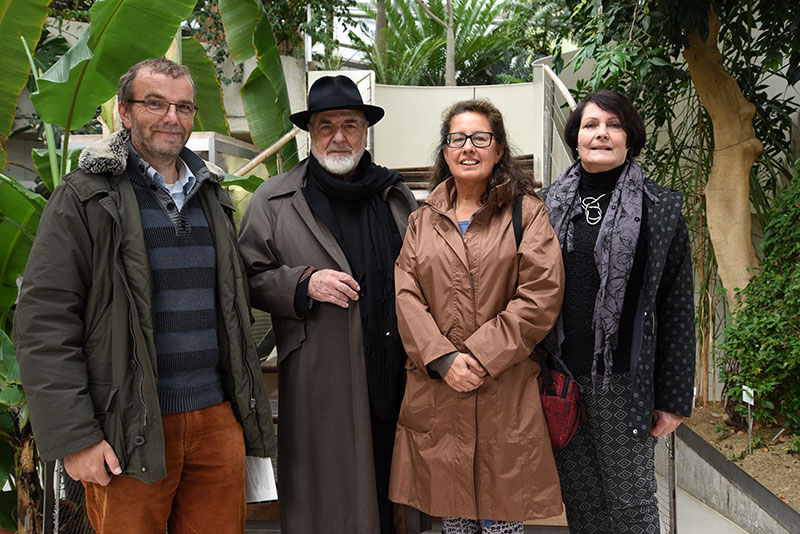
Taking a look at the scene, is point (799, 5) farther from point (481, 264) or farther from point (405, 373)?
point (405, 373)

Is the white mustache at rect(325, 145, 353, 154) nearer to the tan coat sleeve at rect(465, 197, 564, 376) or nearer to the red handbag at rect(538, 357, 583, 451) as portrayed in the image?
the tan coat sleeve at rect(465, 197, 564, 376)

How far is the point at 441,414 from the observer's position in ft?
6.84

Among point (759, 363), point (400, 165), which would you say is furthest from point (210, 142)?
point (400, 165)

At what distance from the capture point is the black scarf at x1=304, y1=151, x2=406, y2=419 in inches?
90.6

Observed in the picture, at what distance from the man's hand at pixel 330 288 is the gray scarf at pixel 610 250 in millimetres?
729

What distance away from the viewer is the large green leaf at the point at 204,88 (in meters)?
3.80

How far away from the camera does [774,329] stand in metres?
3.50

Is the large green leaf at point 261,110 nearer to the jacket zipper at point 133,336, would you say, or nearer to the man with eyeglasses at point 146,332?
the man with eyeglasses at point 146,332

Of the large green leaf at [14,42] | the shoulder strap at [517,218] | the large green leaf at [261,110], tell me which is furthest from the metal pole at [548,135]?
the large green leaf at [14,42]

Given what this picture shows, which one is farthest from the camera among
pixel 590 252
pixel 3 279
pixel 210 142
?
pixel 210 142

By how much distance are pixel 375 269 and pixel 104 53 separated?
1.45 m

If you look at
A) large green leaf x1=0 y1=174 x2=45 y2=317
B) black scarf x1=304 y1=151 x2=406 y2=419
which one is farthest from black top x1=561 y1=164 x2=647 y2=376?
large green leaf x1=0 y1=174 x2=45 y2=317

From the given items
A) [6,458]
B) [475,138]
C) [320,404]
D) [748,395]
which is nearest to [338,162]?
[475,138]

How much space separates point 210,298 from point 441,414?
33.3 inches
